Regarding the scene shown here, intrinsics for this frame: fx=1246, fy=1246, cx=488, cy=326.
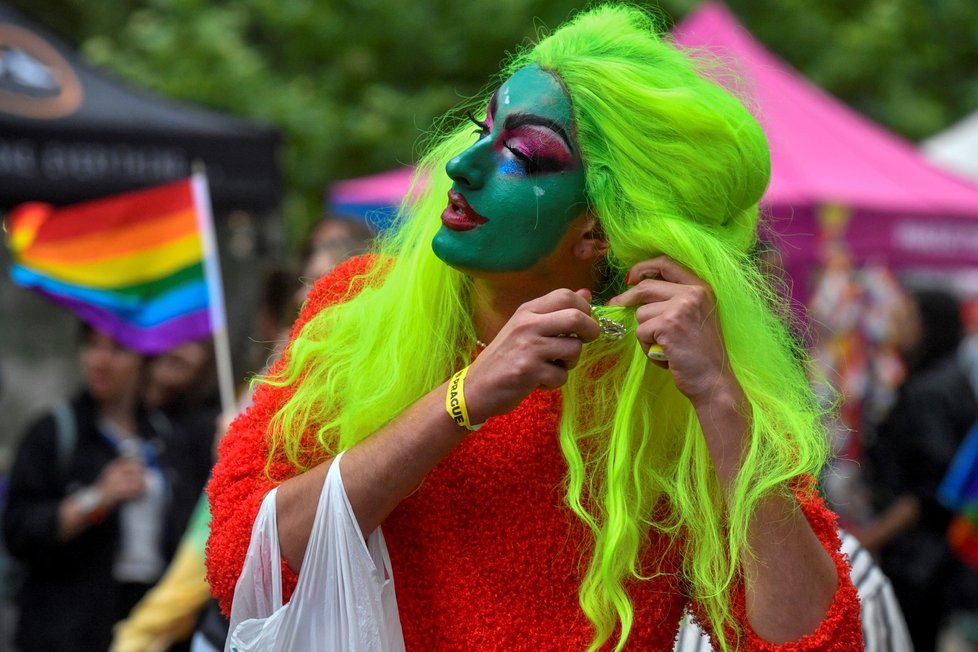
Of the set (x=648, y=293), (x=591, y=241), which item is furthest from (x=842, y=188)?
(x=648, y=293)

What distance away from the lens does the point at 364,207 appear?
689 centimetres

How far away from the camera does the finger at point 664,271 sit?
166 cm

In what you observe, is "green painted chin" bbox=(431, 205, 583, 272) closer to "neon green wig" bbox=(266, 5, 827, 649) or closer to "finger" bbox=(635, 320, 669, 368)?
"neon green wig" bbox=(266, 5, 827, 649)

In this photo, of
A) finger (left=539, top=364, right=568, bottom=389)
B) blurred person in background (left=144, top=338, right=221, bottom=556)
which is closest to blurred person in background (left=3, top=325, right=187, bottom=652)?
blurred person in background (left=144, top=338, right=221, bottom=556)

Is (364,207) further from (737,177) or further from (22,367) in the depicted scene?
(737,177)

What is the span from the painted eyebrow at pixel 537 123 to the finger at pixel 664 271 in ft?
0.65

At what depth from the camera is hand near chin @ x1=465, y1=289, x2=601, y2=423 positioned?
1.58 metres

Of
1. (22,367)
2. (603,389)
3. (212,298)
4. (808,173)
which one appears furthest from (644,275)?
(22,367)

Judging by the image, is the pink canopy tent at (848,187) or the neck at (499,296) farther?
the pink canopy tent at (848,187)

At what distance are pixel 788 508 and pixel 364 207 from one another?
5.45m

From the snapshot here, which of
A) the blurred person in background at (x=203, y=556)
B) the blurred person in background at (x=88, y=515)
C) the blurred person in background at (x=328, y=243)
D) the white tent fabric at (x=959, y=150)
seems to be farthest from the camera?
the white tent fabric at (x=959, y=150)

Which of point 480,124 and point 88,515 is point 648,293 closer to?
point 480,124

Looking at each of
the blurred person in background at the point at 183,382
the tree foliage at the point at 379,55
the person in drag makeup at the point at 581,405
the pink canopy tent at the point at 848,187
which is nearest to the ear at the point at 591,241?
the person in drag makeup at the point at 581,405

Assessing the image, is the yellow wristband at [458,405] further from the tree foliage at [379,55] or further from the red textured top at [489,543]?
the tree foliage at [379,55]
